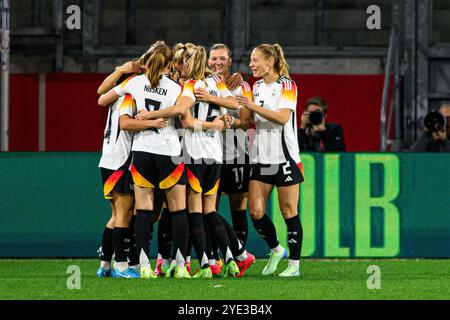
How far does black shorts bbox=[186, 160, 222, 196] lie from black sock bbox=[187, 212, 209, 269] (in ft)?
0.71

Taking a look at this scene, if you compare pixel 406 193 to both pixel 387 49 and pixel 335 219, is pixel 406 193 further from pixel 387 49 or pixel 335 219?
pixel 387 49

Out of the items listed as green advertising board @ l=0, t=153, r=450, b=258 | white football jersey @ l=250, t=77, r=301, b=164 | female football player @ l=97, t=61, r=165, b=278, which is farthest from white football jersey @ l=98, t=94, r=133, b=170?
green advertising board @ l=0, t=153, r=450, b=258

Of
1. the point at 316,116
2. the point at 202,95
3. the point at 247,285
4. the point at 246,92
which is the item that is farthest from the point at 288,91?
the point at 316,116

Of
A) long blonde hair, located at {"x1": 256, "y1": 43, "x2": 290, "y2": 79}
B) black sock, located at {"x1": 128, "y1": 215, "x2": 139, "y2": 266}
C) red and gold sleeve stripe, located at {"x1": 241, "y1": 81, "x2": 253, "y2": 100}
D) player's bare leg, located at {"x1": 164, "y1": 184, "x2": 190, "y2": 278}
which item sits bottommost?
black sock, located at {"x1": 128, "y1": 215, "x2": 139, "y2": 266}

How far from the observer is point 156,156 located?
10117 millimetres

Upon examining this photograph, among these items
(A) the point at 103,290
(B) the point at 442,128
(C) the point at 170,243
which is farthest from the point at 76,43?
(A) the point at 103,290

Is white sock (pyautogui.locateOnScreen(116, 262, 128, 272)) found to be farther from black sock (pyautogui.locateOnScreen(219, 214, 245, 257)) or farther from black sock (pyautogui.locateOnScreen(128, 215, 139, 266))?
black sock (pyautogui.locateOnScreen(219, 214, 245, 257))

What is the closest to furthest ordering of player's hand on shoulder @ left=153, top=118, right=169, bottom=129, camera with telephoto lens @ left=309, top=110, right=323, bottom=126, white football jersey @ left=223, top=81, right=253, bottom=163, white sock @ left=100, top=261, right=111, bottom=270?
player's hand on shoulder @ left=153, top=118, right=169, bottom=129, white sock @ left=100, top=261, right=111, bottom=270, white football jersey @ left=223, top=81, right=253, bottom=163, camera with telephoto lens @ left=309, top=110, right=323, bottom=126

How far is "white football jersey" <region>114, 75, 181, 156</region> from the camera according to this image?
10.1 metres

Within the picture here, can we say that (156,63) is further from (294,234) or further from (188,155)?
(294,234)

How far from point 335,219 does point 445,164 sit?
1242mm

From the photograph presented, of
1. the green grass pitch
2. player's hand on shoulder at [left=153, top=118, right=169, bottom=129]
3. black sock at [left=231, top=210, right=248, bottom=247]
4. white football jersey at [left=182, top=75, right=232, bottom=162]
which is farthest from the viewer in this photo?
black sock at [left=231, top=210, right=248, bottom=247]

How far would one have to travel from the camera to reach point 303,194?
511 inches

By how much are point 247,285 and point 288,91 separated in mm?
1744
